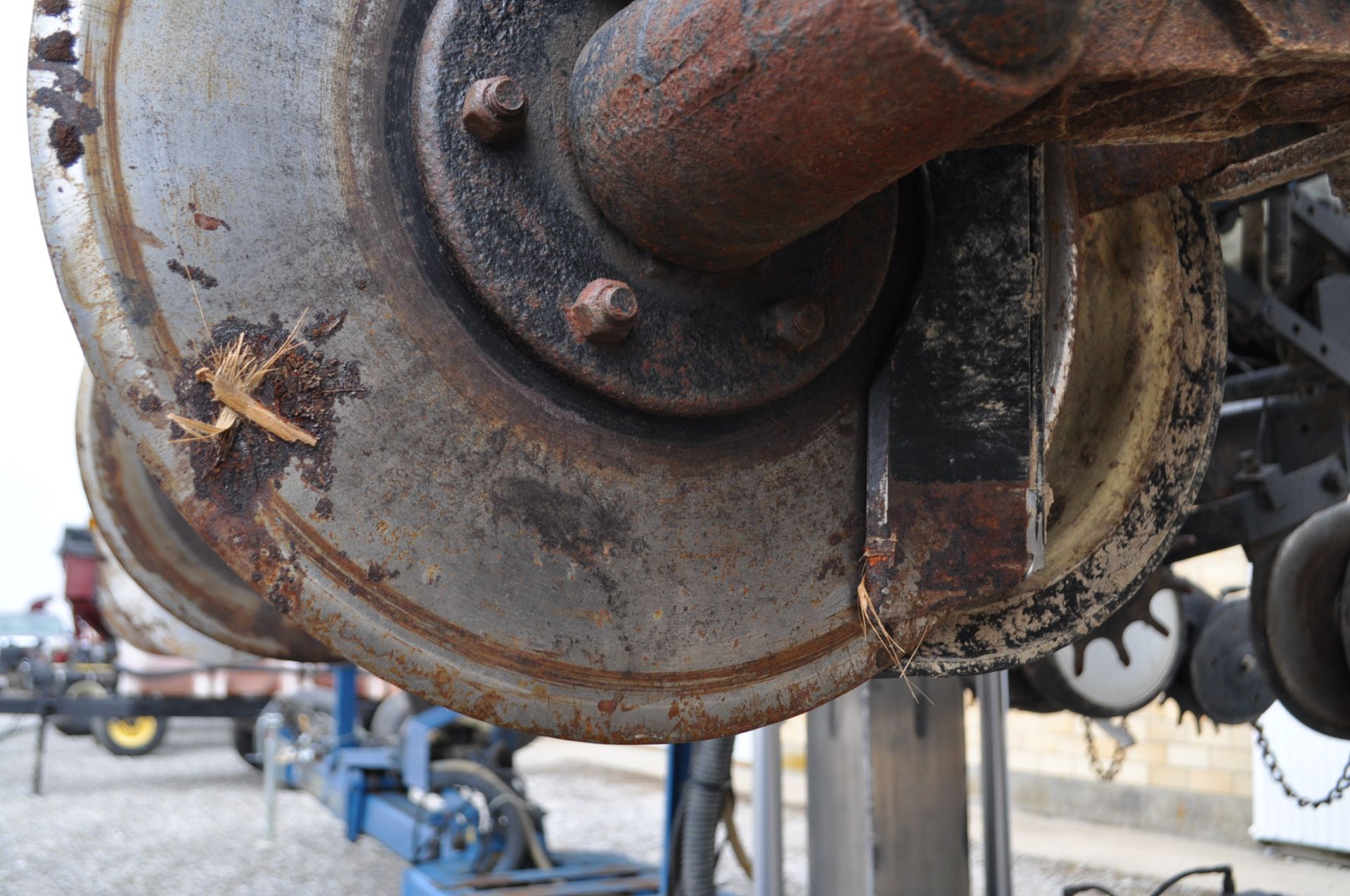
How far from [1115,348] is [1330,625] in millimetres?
1254

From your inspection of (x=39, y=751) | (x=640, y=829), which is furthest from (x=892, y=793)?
(x=39, y=751)

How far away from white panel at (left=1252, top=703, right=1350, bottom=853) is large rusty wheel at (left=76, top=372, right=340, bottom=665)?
15.5ft

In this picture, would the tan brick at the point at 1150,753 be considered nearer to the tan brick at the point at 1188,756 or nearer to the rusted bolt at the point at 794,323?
the tan brick at the point at 1188,756

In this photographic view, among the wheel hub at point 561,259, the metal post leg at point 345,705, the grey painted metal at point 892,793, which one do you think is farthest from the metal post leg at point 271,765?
the wheel hub at point 561,259

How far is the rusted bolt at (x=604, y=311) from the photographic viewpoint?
77cm

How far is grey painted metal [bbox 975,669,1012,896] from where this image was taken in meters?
2.61

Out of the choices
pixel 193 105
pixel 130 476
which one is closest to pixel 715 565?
pixel 193 105

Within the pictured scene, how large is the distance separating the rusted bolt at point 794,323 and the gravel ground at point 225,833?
317 centimetres

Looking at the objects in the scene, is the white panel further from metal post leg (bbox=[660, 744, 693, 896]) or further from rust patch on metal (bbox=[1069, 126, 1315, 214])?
rust patch on metal (bbox=[1069, 126, 1315, 214])

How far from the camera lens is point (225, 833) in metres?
6.25

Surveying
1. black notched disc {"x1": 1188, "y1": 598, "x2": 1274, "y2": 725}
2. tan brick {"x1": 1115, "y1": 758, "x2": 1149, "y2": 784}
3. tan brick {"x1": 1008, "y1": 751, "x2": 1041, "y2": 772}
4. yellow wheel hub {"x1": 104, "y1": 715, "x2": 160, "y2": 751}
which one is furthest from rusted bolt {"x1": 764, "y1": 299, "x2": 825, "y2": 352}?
yellow wheel hub {"x1": 104, "y1": 715, "x2": 160, "y2": 751}

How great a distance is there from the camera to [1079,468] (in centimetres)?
113

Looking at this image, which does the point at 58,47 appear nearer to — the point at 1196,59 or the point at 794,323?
the point at 794,323

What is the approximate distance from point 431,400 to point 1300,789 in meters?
5.74
